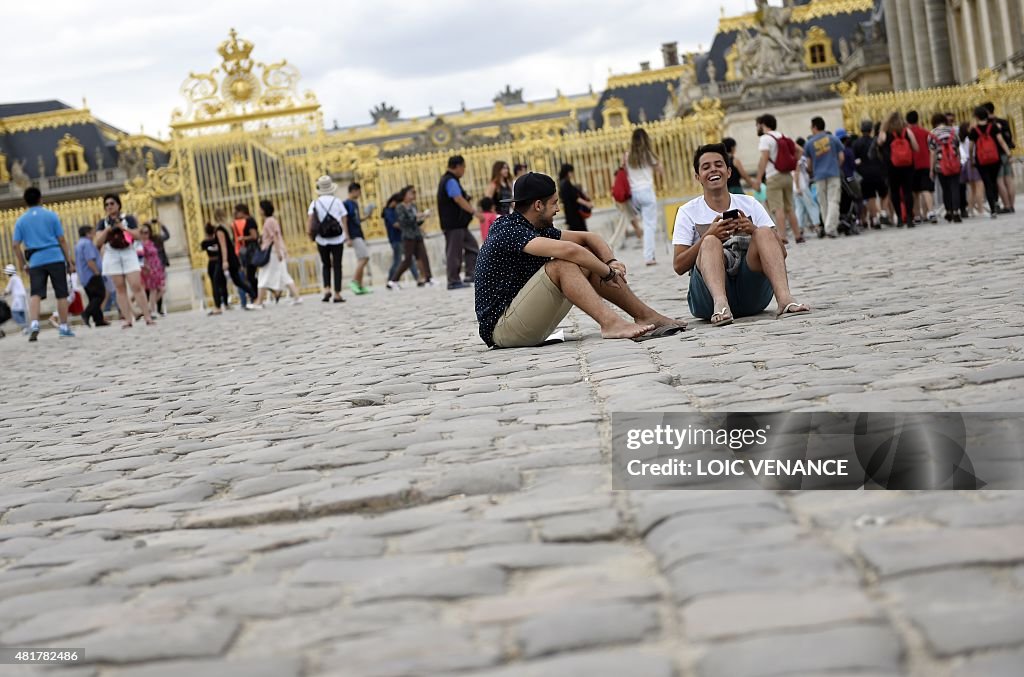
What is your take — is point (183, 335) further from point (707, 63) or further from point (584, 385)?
point (707, 63)

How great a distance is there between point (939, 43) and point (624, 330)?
4752 centimetres

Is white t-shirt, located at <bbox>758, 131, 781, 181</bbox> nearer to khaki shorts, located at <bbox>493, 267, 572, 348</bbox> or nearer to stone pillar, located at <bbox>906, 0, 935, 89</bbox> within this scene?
khaki shorts, located at <bbox>493, 267, 572, 348</bbox>

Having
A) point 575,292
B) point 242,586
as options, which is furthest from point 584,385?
point 242,586

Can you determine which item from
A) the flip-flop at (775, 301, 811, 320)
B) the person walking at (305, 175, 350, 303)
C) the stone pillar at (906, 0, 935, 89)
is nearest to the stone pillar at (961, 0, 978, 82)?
the stone pillar at (906, 0, 935, 89)

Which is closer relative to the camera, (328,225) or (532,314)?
(532,314)

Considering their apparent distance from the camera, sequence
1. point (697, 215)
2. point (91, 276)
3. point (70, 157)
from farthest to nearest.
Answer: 1. point (70, 157)
2. point (91, 276)
3. point (697, 215)

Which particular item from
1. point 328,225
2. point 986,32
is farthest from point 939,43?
point 328,225

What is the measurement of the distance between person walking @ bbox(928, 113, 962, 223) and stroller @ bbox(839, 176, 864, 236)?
114 cm

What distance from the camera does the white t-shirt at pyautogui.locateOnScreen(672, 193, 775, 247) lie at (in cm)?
821

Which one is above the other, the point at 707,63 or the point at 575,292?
the point at 707,63

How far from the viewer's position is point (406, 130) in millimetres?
82438

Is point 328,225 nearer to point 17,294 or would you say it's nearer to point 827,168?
point 827,168

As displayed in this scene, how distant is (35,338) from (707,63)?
58.3 m

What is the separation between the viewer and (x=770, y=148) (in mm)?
18219
